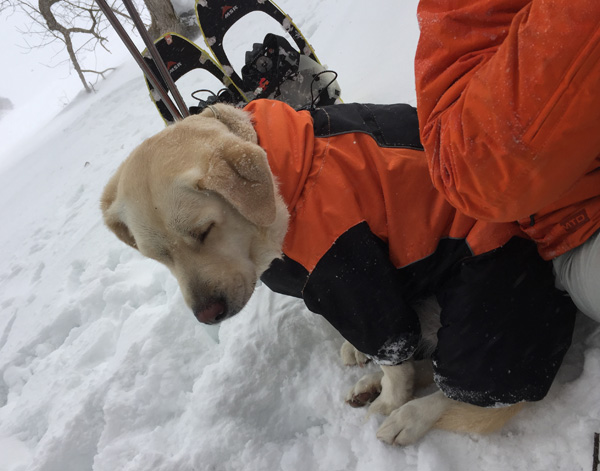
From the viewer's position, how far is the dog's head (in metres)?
1.38

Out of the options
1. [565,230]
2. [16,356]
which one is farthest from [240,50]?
[565,230]

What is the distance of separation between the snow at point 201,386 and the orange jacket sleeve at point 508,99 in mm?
893

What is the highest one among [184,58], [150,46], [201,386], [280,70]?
[150,46]

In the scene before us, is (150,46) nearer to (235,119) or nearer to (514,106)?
(235,119)

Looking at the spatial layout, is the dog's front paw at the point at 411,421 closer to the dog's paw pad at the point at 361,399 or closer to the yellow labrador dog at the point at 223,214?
the yellow labrador dog at the point at 223,214

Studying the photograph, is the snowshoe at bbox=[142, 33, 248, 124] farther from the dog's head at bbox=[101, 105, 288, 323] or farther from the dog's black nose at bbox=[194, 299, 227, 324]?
the dog's black nose at bbox=[194, 299, 227, 324]

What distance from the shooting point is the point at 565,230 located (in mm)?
1176

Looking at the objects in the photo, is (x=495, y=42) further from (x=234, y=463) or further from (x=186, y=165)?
(x=234, y=463)

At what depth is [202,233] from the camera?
4.77 ft

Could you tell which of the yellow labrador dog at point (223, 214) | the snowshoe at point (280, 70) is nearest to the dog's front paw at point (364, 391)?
the yellow labrador dog at point (223, 214)

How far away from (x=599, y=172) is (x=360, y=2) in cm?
502

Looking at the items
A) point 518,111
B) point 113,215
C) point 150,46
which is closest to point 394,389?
point 518,111

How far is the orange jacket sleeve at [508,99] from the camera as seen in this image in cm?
78

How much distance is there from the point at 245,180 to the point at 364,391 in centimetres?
117
